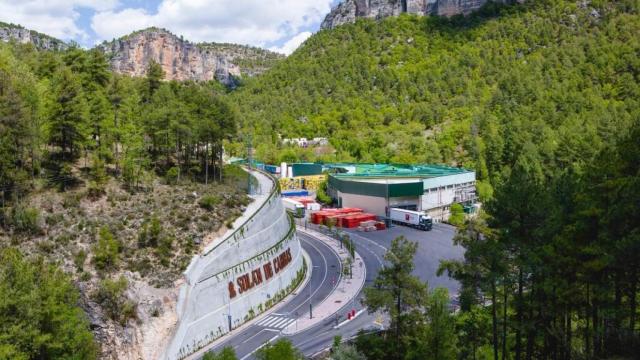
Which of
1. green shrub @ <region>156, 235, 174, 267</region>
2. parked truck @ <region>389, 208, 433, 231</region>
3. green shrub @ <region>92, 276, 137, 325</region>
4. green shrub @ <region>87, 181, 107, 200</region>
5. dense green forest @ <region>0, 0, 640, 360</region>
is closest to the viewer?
dense green forest @ <region>0, 0, 640, 360</region>

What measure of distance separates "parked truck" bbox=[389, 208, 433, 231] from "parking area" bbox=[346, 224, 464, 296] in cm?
75

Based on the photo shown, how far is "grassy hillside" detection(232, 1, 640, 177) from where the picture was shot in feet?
318

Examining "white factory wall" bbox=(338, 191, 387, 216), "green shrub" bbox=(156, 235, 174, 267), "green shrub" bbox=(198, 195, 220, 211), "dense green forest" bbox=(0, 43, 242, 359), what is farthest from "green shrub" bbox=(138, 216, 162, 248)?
"white factory wall" bbox=(338, 191, 387, 216)

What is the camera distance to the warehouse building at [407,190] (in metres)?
74.8

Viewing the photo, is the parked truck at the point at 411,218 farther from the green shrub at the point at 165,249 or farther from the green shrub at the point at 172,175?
the green shrub at the point at 165,249

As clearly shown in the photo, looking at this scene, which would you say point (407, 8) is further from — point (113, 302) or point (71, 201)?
point (113, 302)

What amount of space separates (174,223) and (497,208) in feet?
87.3

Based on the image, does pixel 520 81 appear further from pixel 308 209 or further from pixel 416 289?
pixel 416 289

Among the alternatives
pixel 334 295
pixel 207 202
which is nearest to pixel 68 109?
pixel 207 202

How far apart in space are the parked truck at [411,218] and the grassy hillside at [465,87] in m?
26.1

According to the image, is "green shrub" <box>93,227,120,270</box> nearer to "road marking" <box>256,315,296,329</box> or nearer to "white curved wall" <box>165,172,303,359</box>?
"white curved wall" <box>165,172,303,359</box>

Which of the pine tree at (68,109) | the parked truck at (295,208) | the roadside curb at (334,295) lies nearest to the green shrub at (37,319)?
the roadside curb at (334,295)

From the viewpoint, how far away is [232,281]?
1527 inches

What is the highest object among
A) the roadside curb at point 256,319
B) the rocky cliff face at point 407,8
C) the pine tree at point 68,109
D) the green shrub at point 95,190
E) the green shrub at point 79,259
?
the rocky cliff face at point 407,8
